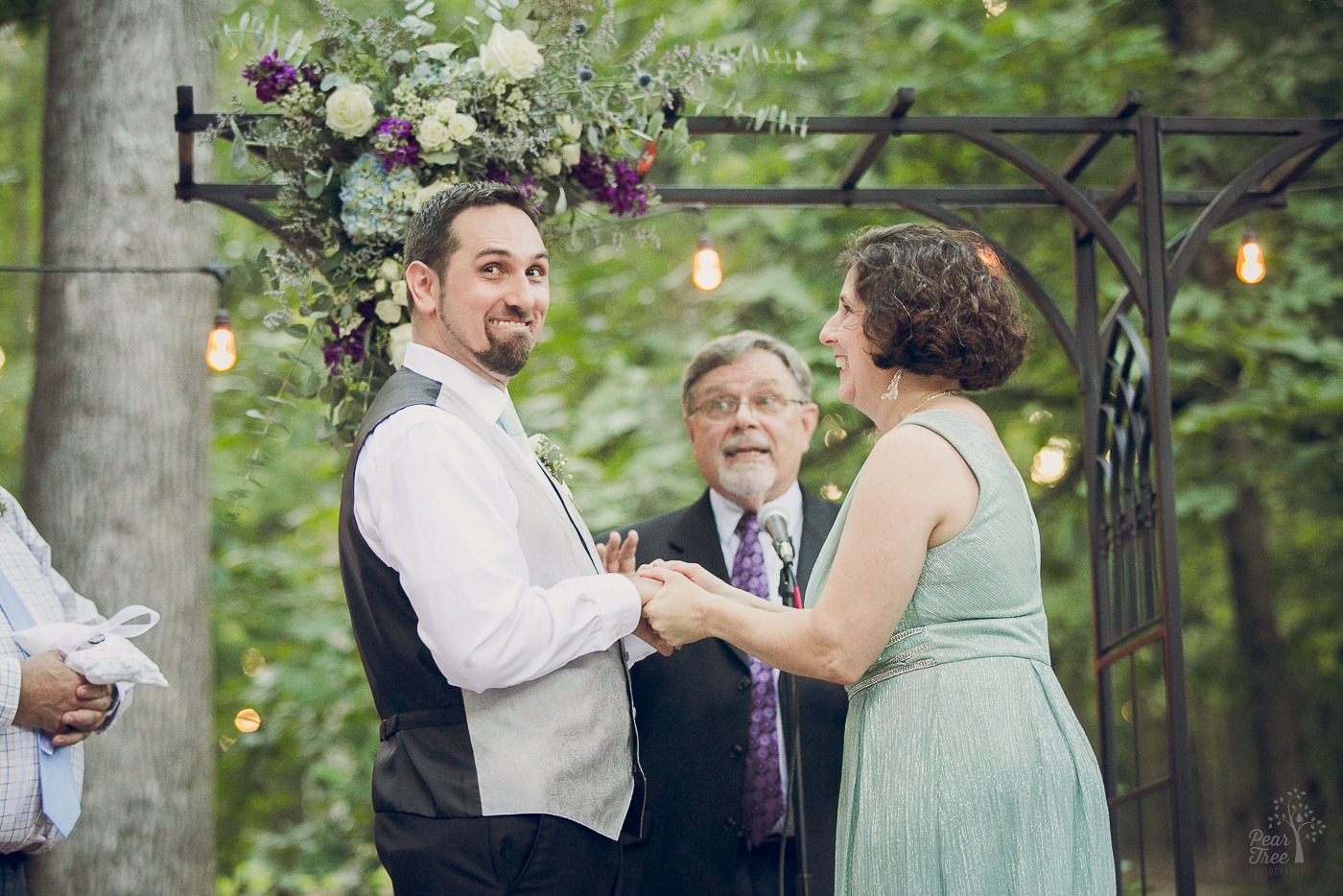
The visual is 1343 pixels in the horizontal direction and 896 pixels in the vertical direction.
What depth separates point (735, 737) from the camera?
370 cm

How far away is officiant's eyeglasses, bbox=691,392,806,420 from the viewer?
4.23m

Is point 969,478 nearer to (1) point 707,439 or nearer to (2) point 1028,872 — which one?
(2) point 1028,872

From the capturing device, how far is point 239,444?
323 inches

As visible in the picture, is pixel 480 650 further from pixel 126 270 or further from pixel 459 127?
pixel 126 270

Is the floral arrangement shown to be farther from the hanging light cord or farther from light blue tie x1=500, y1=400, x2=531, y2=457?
the hanging light cord

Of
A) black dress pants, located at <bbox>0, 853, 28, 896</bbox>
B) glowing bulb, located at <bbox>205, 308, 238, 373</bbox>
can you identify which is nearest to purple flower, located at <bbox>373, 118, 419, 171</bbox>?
glowing bulb, located at <bbox>205, 308, 238, 373</bbox>

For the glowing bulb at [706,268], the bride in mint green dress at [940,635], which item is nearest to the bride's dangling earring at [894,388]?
the bride in mint green dress at [940,635]

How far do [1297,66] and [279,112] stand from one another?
5987 millimetres

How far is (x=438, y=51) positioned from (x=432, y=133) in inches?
10.2

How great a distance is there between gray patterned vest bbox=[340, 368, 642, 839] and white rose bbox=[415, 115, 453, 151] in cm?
75

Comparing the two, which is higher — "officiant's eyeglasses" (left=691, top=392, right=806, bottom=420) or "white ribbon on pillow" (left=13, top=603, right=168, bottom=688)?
"officiant's eyeglasses" (left=691, top=392, right=806, bottom=420)

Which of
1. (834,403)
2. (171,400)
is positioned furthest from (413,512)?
(834,403)

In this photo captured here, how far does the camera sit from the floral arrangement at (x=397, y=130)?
131 inches

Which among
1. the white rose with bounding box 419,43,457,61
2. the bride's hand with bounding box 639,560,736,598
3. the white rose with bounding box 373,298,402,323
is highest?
the white rose with bounding box 419,43,457,61
